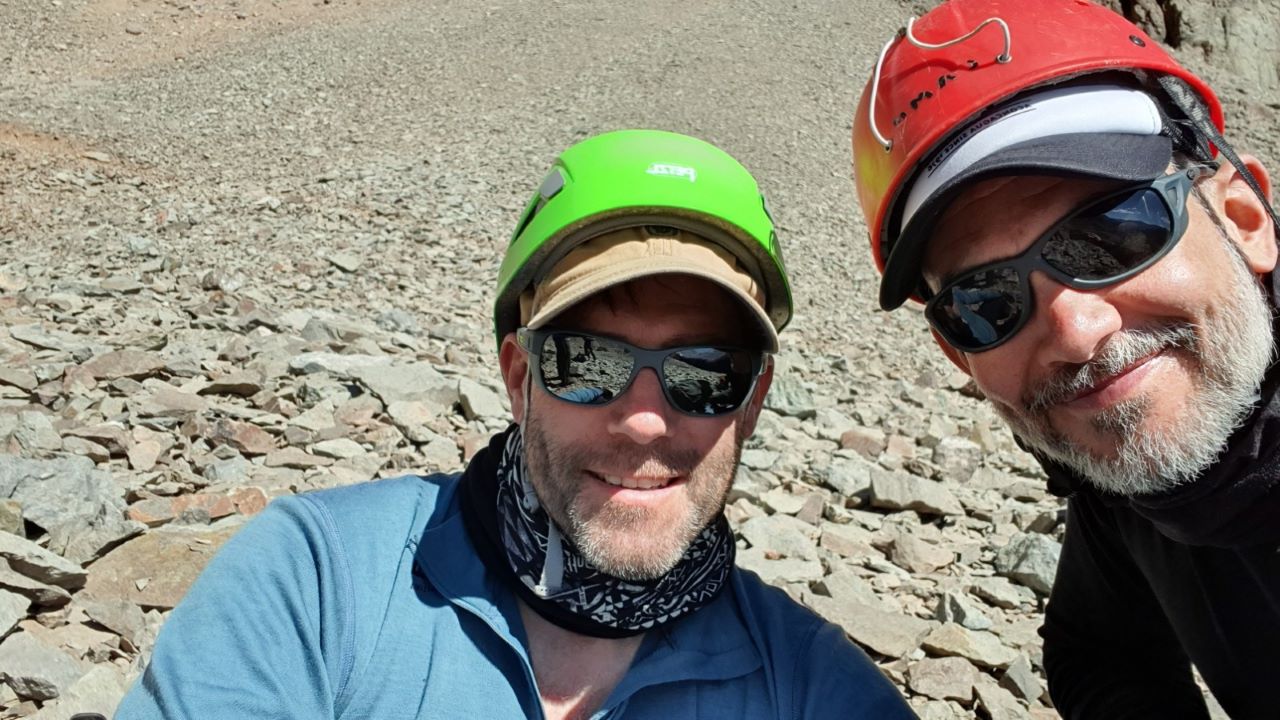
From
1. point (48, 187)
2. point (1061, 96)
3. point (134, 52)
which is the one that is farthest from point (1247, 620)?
point (134, 52)

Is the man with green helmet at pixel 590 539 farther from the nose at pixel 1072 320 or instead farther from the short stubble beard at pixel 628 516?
the nose at pixel 1072 320

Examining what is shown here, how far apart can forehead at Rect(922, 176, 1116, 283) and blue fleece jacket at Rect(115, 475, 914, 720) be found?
1.03 meters

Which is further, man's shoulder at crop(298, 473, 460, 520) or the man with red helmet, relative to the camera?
man's shoulder at crop(298, 473, 460, 520)

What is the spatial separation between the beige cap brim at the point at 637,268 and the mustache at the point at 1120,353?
72cm

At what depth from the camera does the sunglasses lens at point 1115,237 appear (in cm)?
247

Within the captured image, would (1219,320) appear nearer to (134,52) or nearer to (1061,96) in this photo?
(1061,96)

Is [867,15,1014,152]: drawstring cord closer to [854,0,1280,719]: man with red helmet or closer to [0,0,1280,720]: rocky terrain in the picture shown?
[854,0,1280,719]: man with red helmet

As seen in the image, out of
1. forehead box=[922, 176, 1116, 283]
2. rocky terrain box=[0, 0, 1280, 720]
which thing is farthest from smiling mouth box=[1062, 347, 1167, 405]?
rocky terrain box=[0, 0, 1280, 720]

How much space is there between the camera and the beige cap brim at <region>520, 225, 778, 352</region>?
2.62m

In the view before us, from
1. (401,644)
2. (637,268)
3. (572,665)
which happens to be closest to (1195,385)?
(637,268)

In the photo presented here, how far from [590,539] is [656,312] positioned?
1.98ft

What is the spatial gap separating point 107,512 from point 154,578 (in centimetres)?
60

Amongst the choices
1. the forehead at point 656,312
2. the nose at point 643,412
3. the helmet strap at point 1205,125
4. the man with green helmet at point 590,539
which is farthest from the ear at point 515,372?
the helmet strap at point 1205,125

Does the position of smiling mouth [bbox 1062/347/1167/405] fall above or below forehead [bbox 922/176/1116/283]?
below
